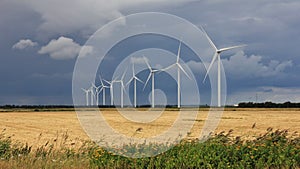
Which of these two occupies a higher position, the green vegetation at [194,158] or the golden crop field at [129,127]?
the green vegetation at [194,158]

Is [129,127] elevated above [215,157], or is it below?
below

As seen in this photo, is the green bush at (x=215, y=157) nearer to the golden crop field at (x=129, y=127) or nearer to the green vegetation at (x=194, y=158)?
the green vegetation at (x=194, y=158)

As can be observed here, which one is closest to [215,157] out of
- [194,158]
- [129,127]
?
[194,158]

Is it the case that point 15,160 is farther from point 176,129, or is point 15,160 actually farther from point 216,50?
point 216,50

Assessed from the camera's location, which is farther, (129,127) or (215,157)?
(129,127)

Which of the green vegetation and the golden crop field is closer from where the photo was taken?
the green vegetation

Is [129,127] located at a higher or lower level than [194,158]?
lower

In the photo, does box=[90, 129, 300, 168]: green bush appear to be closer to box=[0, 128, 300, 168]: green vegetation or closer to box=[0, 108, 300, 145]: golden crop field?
box=[0, 128, 300, 168]: green vegetation

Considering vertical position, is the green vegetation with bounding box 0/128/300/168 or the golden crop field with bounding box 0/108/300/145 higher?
the green vegetation with bounding box 0/128/300/168

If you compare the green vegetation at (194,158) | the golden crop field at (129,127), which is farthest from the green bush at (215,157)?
the golden crop field at (129,127)

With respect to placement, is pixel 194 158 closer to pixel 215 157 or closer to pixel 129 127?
pixel 215 157

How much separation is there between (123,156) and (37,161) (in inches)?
74.4

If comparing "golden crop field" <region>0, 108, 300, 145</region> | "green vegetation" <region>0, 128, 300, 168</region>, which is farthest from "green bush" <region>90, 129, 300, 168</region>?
"golden crop field" <region>0, 108, 300, 145</region>

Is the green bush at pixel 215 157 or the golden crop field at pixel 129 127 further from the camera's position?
the golden crop field at pixel 129 127
